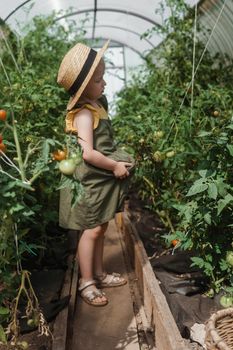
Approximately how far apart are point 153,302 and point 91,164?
2.24 ft

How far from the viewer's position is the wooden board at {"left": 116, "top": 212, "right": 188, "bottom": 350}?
1.61 meters

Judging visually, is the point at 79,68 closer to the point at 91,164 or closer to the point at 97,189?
the point at 91,164

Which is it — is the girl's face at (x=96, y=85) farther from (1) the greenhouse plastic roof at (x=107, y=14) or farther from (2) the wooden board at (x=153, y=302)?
(1) the greenhouse plastic roof at (x=107, y=14)

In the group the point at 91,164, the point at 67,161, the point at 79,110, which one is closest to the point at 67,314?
the point at 91,164

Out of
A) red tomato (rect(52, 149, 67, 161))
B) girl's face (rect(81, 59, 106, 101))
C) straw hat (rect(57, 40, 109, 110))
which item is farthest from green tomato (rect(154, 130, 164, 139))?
red tomato (rect(52, 149, 67, 161))

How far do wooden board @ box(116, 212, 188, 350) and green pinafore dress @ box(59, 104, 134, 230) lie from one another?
0.36 meters

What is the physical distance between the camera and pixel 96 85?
1962 millimetres

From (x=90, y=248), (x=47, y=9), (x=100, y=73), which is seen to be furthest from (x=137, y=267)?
(x=47, y=9)

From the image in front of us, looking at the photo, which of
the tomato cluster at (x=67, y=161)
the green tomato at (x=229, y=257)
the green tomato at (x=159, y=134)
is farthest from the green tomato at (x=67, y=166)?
the green tomato at (x=159, y=134)

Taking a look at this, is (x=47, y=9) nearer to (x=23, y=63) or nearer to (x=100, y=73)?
(x=23, y=63)

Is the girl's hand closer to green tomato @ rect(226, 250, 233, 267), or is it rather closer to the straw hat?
the straw hat

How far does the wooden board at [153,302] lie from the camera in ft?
5.28

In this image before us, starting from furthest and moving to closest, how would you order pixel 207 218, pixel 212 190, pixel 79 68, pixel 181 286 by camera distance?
pixel 181 286, pixel 79 68, pixel 207 218, pixel 212 190

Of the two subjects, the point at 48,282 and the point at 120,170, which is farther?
the point at 48,282
